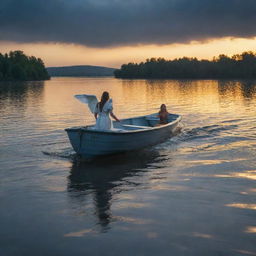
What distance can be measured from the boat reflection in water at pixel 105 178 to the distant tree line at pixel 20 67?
13663 cm

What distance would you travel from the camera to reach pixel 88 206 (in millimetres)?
9062

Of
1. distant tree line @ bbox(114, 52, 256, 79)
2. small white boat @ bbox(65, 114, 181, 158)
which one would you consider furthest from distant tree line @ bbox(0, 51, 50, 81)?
small white boat @ bbox(65, 114, 181, 158)

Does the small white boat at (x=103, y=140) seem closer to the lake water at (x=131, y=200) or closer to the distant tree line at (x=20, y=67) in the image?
the lake water at (x=131, y=200)

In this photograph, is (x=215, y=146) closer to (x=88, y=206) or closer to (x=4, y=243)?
(x=88, y=206)

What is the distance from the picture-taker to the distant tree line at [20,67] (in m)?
146

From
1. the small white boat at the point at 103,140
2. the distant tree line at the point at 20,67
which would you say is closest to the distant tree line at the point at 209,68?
the distant tree line at the point at 20,67

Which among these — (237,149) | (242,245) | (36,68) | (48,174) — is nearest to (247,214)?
(242,245)

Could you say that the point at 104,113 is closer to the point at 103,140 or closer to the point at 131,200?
the point at 103,140

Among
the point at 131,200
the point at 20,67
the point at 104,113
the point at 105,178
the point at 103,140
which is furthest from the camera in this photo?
the point at 20,67

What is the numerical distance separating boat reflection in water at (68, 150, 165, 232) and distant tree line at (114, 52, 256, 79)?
434ft

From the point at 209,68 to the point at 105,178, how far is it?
14672 cm

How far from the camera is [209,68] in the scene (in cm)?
15250

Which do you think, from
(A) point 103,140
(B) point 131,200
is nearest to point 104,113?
(A) point 103,140

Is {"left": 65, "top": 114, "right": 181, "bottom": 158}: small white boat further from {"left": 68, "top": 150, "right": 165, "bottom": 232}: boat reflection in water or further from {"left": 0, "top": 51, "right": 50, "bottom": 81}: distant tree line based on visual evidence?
{"left": 0, "top": 51, "right": 50, "bottom": 81}: distant tree line
